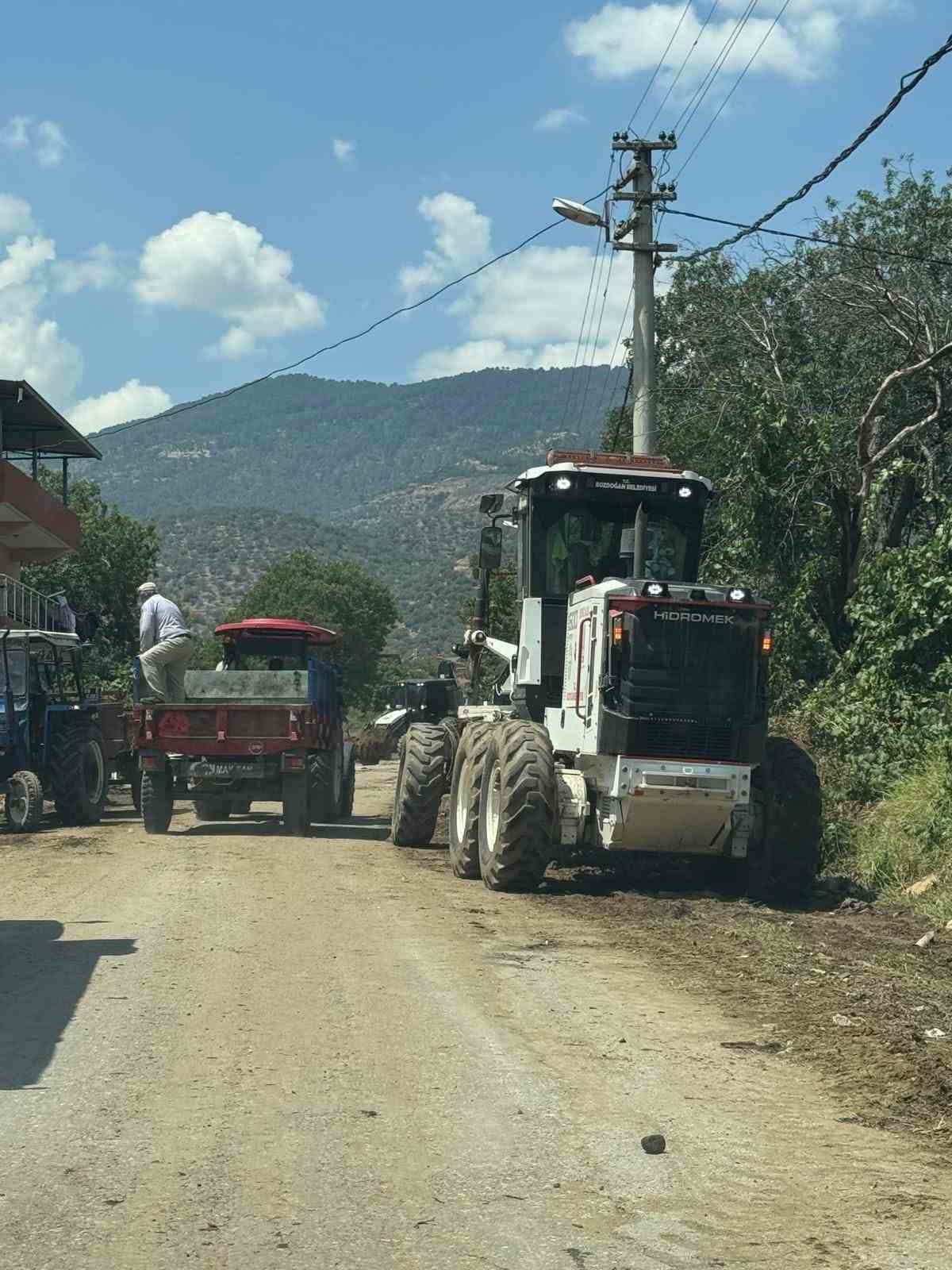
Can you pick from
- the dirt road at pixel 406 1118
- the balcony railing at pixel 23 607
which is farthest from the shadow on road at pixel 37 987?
the balcony railing at pixel 23 607

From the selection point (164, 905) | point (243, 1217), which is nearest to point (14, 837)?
point (164, 905)

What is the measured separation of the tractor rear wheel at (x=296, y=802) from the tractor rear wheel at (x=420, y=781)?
2051mm

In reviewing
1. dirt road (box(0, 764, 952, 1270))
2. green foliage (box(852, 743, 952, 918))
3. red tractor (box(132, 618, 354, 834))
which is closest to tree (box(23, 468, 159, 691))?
red tractor (box(132, 618, 354, 834))

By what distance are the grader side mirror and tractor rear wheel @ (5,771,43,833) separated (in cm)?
724

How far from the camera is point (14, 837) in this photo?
1870 centimetres

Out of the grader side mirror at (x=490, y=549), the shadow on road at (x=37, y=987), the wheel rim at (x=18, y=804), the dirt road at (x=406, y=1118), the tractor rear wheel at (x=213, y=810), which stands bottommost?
the tractor rear wheel at (x=213, y=810)

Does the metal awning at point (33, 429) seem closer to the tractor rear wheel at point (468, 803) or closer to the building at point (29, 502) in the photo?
the building at point (29, 502)

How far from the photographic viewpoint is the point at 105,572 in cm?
5606

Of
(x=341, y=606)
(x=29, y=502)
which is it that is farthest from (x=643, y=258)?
(x=341, y=606)

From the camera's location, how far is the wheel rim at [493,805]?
13.0 meters

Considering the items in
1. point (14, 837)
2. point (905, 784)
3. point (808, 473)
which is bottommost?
point (14, 837)

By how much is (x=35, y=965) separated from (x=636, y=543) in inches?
254

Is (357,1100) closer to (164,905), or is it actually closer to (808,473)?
(164,905)

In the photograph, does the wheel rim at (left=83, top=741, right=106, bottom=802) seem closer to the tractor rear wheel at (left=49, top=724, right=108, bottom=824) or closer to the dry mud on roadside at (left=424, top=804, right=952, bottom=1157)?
the tractor rear wheel at (left=49, top=724, right=108, bottom=824)
